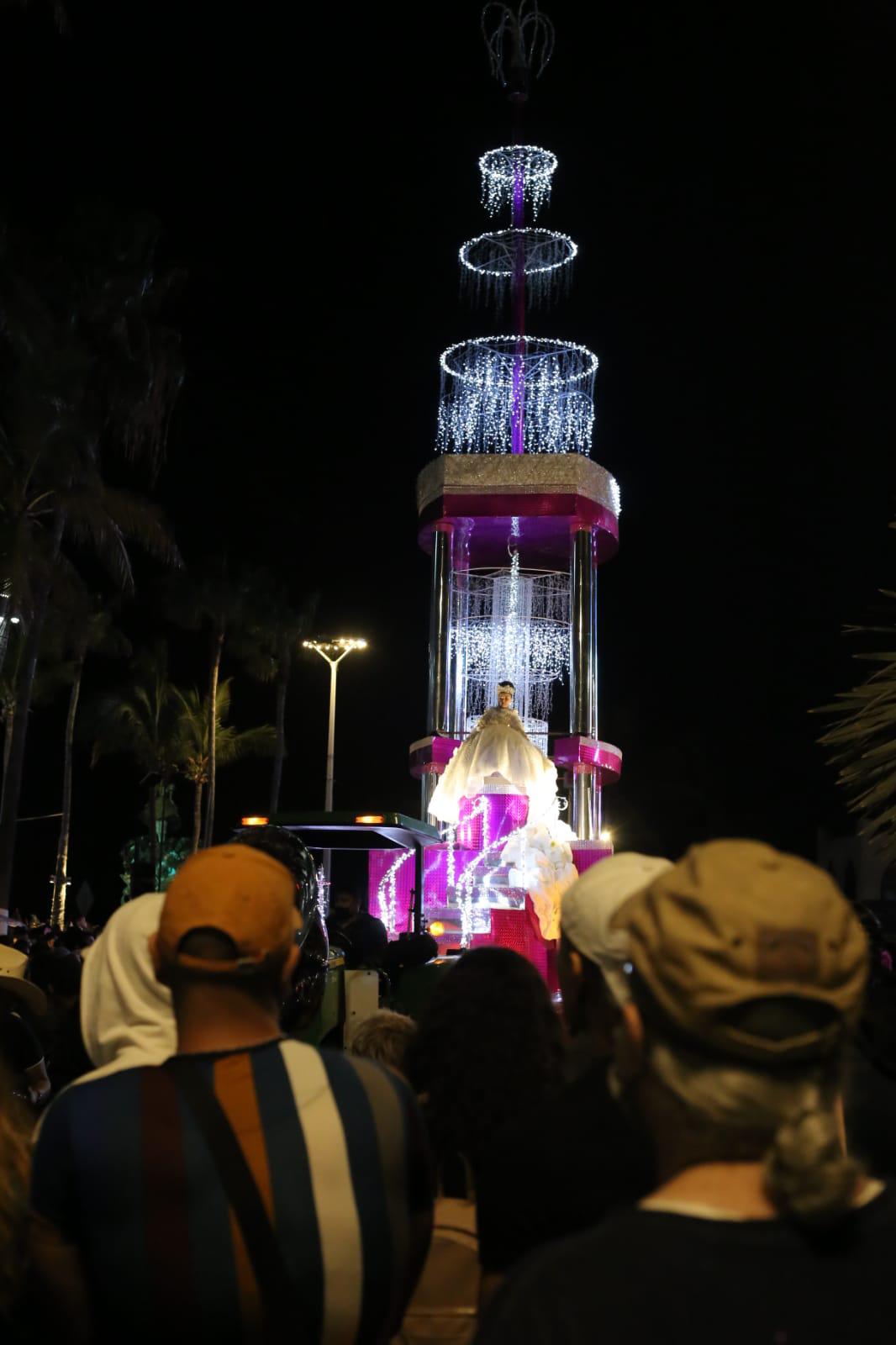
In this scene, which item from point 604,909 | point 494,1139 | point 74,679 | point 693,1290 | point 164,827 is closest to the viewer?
point 693,1290

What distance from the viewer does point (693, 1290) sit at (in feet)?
5.46

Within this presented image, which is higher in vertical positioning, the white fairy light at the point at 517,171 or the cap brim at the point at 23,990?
the white fairy light at the point at 517,171

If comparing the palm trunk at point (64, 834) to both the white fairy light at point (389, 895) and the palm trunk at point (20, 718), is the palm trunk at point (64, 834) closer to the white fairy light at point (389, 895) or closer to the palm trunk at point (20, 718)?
the palm trunk at point (20, 718)

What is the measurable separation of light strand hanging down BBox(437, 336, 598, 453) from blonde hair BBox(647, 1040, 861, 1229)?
122ft

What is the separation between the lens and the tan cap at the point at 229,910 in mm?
2662

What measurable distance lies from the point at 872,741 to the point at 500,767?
16.4 meters

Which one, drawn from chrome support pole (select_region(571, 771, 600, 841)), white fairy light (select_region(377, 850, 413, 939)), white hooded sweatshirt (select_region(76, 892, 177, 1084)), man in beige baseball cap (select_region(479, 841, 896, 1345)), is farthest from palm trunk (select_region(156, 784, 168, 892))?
man in beige baseball cap (select_region(479, 841, 896, 1345))

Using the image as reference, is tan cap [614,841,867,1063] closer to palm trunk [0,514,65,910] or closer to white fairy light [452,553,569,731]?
palm trunk [0,514,65,910]

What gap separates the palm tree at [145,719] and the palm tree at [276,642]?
4.98 meters

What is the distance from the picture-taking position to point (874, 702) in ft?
Answer: 29.3

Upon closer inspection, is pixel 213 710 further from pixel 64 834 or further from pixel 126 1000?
pixel 126 1000

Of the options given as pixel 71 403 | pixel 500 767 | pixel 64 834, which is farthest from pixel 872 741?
pixel 64 834

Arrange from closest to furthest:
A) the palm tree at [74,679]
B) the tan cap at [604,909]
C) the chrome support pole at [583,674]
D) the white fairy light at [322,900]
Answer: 1. the tan cap at [604,909]
2. the white fairy light at [322,900]
3. the chrome support pole at [583,674]
4. the palm tree at [74,679]

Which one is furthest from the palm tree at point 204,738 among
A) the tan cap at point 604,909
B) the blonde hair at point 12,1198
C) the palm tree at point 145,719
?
the blonde hair at point 12,1198
